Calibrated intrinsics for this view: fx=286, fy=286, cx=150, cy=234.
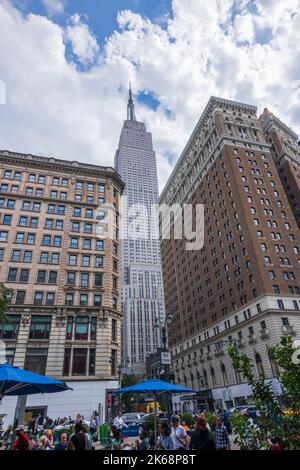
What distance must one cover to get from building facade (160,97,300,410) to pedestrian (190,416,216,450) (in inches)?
1360

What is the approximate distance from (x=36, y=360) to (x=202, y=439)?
3259 centimetres

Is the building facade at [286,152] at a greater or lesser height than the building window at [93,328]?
greater

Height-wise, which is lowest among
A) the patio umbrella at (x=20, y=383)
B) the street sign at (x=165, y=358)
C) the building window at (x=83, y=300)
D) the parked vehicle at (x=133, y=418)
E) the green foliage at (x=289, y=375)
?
the parked vehicle at (x=133, y=418)

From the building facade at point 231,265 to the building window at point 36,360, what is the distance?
28109mm

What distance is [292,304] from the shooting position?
154 ft

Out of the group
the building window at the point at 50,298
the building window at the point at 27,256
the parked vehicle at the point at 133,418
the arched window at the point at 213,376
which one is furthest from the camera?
the arched window at the point at 213,376

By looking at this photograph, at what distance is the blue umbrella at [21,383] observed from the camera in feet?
32.5

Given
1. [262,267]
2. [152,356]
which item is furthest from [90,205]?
[152,356]

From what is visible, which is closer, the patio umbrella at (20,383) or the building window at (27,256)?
the patio umbrella at (20,383)

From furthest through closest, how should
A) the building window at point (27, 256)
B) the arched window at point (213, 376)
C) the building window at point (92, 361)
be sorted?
the arched window at point (213, 376)
the building window at point (27, 256)
the building window at point (92, 361)

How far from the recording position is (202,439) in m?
6.58

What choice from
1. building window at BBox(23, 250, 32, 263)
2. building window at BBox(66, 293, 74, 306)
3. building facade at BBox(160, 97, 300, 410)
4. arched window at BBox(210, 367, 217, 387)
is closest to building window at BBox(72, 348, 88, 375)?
building window at BBox(66, 293, 74, 306)

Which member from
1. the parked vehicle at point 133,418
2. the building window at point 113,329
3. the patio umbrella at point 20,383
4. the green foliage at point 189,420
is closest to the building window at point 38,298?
the building window at point 113,329

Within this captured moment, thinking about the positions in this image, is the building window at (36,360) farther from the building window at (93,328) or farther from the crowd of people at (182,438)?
the crowd of people at (182,438)
